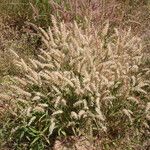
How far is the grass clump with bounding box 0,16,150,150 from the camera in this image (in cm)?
444

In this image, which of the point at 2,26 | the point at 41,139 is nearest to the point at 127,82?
the point at 41,139

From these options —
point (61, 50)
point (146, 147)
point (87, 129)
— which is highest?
point (61, 50)

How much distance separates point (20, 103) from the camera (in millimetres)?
4738

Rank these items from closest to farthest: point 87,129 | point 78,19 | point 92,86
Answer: point 92,86 < point 87,129 < point 78,19

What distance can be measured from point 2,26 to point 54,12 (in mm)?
766

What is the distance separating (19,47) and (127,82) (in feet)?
5.74

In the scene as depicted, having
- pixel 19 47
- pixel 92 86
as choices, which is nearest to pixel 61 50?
pixel 92 86

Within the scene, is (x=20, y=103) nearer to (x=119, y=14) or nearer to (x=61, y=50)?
(x=61, y=50)

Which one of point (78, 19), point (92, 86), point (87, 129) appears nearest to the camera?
point (92, 86)

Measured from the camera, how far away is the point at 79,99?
4465mm

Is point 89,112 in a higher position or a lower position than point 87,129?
higher

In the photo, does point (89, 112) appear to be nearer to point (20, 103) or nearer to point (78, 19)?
point (20, 103)

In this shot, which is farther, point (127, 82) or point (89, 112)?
point (127, 82)

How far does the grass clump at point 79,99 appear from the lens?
4438mm
